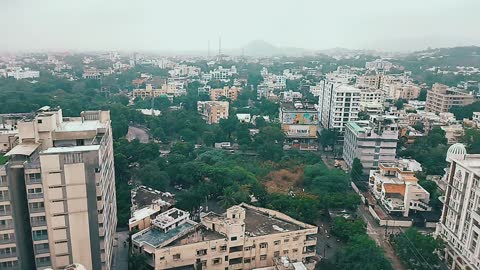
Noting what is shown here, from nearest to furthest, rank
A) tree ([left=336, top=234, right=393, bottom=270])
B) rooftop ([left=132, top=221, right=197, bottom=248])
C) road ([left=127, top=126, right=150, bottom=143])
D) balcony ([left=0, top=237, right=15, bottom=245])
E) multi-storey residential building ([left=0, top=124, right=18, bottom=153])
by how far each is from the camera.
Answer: balcony ([left=0, top=237, right=15, bottom=245]), tree ([left=336, top=234, right=393, bottom=270]), rooftop ([left=132, top=221, right=197, bottom=248]), multi-storey residential building ([left=0, top=124, right=18, bottom=153]), road ([left=127, top=126, right=150, bottom=143])

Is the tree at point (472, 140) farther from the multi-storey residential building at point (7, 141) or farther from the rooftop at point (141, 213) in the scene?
the multi-storey residential building at point (7, 141)

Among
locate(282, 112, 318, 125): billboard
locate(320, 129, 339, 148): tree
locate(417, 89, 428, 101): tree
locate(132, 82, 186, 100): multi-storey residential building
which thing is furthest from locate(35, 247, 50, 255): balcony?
locate(417, 89, 428, 101): tree

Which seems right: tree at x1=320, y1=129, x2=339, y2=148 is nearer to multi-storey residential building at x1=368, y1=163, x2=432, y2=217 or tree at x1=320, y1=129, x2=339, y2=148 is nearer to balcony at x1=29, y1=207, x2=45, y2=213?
multi-storey residential building at x1=368, y1=163, x2=432, y2=217

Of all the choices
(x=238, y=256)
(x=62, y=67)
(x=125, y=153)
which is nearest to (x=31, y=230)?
(x=238, y=256)

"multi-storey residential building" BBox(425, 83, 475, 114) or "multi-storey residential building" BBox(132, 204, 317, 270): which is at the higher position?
"multi-storey residential building" BBox(425, 83, 475, 114)

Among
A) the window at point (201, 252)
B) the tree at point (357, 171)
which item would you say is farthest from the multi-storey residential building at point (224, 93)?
the window at point (201, 252)

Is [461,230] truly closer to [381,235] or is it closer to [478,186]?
[478,186]

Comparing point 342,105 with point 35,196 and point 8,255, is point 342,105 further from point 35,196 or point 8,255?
point 8,255
